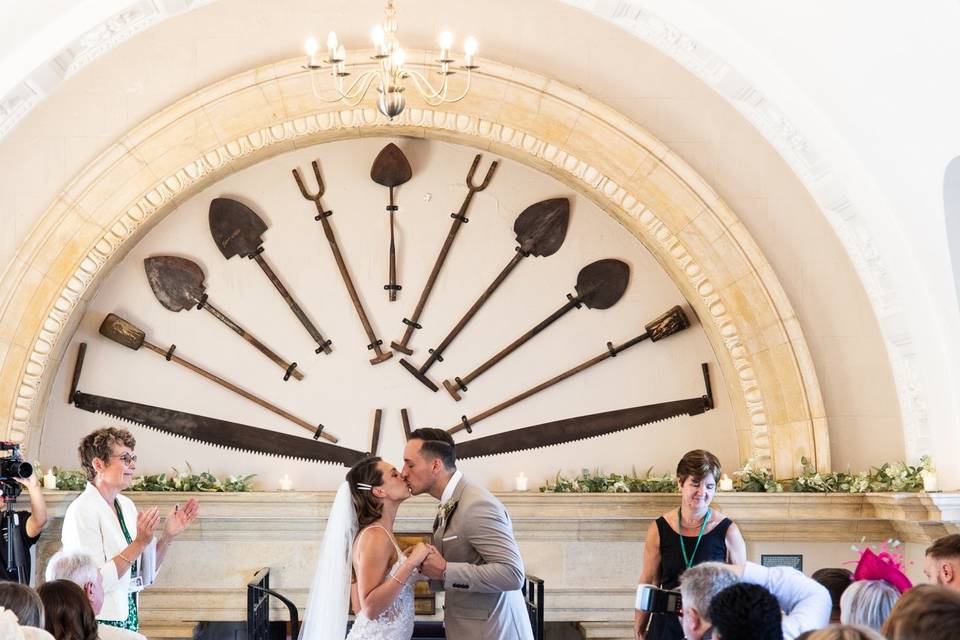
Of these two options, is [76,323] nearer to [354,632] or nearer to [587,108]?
[587,108]

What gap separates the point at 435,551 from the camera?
4152mm

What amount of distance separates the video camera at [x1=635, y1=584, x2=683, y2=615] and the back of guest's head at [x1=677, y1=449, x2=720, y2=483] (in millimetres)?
507

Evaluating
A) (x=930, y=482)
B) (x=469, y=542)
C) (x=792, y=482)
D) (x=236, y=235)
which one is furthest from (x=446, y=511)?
(x=236, y=235)

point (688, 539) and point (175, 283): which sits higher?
point (175, 283)

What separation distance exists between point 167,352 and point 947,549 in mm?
4716

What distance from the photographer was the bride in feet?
13.8

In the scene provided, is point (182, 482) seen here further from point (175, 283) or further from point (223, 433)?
point (175, 283)

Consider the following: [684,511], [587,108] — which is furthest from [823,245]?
[684,511]

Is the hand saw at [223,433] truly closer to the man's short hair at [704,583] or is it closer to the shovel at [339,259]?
the shovel at [339,259]

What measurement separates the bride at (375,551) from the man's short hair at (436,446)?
13 centimetres

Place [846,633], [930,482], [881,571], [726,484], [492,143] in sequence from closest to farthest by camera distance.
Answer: [846,633] → [881,571] → [930,482] → [726,484] → [492,143]

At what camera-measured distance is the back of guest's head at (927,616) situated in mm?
2518

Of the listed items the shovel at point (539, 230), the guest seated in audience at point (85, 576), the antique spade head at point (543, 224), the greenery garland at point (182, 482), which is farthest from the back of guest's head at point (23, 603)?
the antique spade head at point (543, 224)

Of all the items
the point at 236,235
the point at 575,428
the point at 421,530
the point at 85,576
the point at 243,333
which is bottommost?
the point at 85,576
